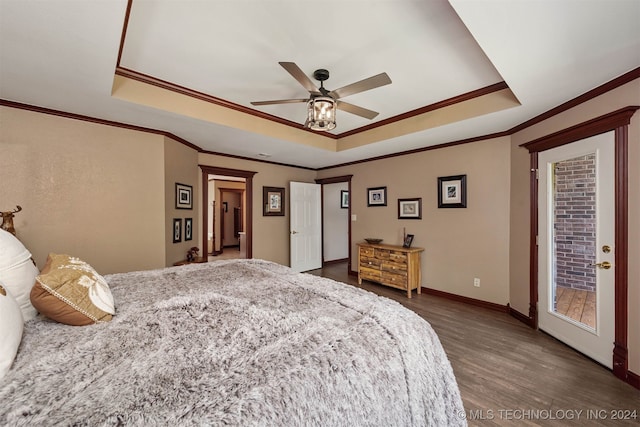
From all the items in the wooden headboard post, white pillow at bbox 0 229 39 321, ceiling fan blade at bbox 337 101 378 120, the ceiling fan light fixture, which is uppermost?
ceiling fan blade at bbox 337 101 378 120

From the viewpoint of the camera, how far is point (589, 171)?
2336mm

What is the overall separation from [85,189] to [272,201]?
301 cm

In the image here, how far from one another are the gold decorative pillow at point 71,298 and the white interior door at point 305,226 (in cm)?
429

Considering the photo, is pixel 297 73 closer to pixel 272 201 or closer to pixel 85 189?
pixel 85 189

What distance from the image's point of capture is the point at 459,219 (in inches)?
152

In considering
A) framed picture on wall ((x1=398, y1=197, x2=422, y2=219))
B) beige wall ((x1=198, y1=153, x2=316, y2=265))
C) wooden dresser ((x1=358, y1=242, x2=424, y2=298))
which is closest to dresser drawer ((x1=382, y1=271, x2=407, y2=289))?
wooden dresser ((x1=358, y1=242, x2=424, y2=298))

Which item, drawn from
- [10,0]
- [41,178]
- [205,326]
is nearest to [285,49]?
[10,0]

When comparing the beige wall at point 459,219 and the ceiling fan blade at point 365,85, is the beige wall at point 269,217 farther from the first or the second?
the ceiling fan blade at point 365,85

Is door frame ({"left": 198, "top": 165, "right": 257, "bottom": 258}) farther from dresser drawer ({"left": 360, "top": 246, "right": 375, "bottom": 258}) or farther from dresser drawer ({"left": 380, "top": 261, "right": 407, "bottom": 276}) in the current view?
dresser drawer ({"left": 380, "top": 261, "right": 407, "bottom": 276})

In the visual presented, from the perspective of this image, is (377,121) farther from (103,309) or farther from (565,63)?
(103,309)

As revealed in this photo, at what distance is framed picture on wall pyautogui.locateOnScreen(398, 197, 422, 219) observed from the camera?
4309 millimetres

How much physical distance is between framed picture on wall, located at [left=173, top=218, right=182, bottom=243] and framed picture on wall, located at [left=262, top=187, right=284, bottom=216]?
174 cm

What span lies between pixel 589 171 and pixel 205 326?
3.24 metres

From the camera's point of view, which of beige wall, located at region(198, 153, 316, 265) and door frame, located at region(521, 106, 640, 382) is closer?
door frame, located at region(521, 106, 640, 382)
